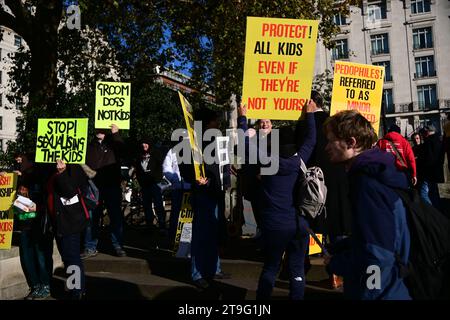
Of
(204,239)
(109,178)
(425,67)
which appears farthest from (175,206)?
(425,67)

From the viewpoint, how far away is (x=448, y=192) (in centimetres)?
1272

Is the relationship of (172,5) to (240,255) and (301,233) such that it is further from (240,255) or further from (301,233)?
(301,233)

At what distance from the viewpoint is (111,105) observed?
643cm

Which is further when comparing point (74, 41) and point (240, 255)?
point (74, 41)

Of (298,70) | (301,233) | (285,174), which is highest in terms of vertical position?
(298,70)

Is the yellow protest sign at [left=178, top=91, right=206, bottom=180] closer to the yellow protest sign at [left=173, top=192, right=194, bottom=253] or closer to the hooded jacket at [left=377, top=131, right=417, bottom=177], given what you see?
the yellow protest sign at [left=173, top=192, right=194, bottom=253]

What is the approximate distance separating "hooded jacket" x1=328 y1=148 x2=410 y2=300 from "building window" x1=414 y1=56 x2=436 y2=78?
57768 mm

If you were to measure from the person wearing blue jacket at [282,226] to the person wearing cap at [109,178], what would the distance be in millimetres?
3261

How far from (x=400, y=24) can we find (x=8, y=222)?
57.7 meters

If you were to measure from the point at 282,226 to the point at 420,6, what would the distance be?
58859 mm

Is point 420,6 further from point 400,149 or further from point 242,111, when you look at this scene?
point 242,111

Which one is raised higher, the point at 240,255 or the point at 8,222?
the point at 8,222

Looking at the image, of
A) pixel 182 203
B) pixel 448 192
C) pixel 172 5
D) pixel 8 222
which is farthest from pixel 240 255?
pixel 448 192

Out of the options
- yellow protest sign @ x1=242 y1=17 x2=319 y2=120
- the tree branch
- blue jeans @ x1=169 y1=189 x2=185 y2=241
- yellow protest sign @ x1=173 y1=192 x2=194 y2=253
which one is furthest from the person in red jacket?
the tree branch
